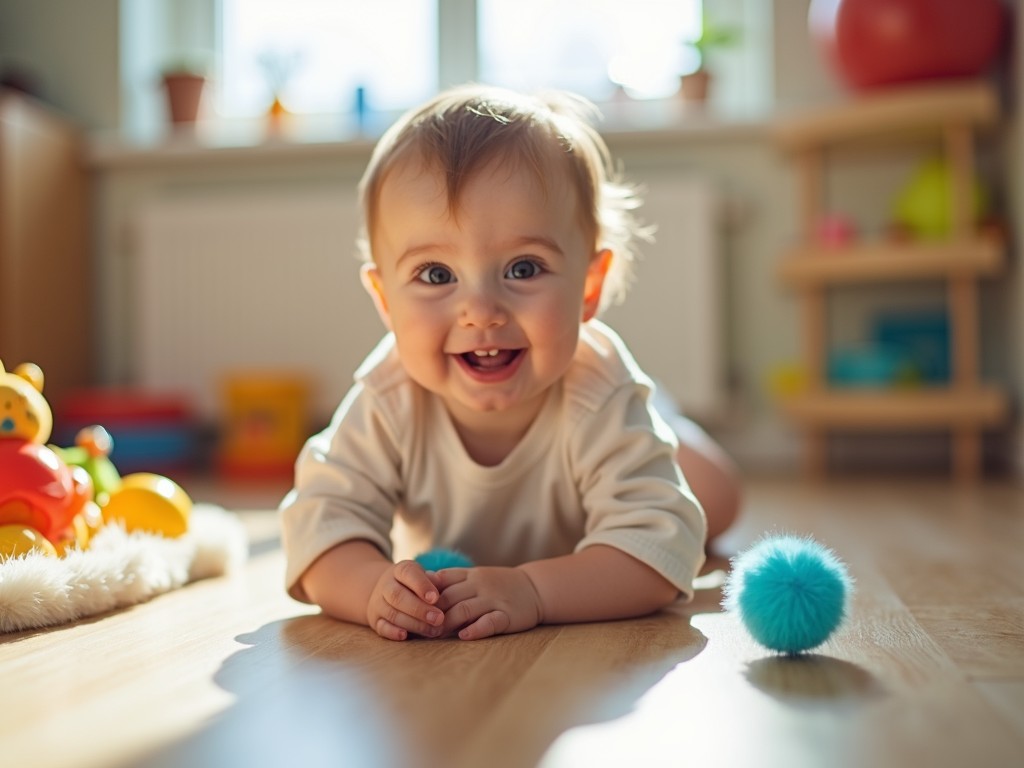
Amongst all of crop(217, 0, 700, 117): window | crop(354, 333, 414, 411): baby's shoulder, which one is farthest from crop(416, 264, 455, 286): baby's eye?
crop(217, 0, 700, 117): window

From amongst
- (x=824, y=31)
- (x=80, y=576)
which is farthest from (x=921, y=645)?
(x=824, y=31)

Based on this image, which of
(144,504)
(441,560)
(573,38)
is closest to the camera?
(441,560)

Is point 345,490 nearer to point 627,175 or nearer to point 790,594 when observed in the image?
point 790,594

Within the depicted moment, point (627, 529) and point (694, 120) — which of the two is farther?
point (694, 120)

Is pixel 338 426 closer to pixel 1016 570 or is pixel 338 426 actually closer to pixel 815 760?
pixel 815 760

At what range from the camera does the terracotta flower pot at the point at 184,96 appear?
110 inches

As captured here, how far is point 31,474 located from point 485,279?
1.41ft

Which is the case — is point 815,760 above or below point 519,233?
below

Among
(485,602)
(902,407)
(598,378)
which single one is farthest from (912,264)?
(485,602)

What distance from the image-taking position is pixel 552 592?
2.80 feet

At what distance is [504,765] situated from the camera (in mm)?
526

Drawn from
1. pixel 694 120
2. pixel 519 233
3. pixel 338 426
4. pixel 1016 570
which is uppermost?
pixel 694 120

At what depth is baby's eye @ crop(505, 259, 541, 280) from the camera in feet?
2.99

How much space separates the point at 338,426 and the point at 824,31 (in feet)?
5.80
